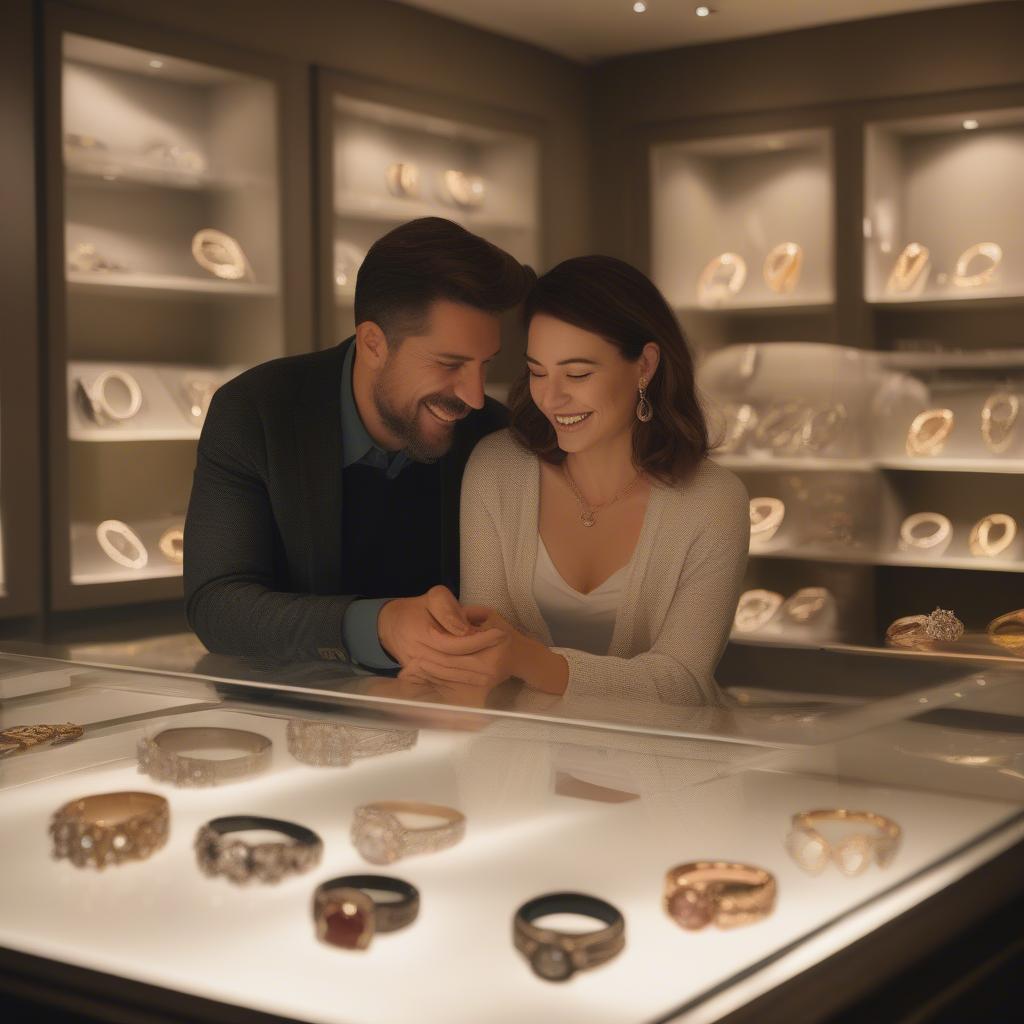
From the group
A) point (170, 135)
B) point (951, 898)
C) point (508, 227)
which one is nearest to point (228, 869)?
point (951, 898)

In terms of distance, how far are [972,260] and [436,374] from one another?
3189 mm

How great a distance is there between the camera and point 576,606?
7.21 ft

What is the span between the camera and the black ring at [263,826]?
3.21ft

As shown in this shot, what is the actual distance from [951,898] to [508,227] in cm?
440

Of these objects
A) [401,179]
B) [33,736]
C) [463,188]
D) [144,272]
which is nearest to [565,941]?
[33,736]

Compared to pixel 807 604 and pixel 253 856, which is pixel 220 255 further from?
pixel 253 856

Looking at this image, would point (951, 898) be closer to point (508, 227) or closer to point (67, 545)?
Result: point (67, 545)

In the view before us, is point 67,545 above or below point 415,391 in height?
below

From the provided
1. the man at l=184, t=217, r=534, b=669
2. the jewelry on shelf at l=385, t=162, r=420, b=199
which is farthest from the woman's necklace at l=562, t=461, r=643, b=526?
the jewelry on shelf at l=385, t=162, r=420, b=199

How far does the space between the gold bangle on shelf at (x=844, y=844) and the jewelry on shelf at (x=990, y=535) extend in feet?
A: 12.6

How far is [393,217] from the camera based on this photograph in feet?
15.2

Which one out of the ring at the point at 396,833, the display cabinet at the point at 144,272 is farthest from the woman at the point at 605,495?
the display cabinet at the point at 144,272

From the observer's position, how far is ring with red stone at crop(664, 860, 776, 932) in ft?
2.83

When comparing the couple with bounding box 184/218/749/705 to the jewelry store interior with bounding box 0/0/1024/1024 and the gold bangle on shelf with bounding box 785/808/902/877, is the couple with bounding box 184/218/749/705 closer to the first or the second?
the jewelry store interior with bounding box 0/0/1024/1024
